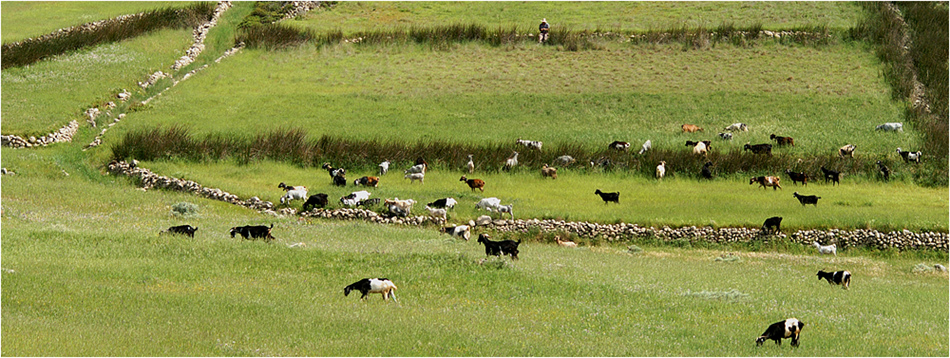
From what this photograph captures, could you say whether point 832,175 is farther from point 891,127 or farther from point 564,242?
point 564,242

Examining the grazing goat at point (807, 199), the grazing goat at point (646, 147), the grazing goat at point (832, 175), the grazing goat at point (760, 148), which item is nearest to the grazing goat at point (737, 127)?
the grazing goat at point (760, 148)

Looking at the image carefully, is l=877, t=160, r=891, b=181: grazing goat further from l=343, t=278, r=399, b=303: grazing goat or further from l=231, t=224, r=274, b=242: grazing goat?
l=343, t=278, r=399, b=303: grazing goat

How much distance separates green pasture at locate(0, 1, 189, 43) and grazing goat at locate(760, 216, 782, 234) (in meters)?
62.1

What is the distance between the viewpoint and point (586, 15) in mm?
85500

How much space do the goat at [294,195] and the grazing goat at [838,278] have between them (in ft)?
76.6

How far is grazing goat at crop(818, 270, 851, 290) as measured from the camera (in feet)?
92.7

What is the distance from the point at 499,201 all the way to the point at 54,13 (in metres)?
61.4

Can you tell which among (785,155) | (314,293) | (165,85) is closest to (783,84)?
(785,155)

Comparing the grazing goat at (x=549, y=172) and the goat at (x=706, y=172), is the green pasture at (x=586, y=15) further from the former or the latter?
the grazing goat at (x=549, y=172)

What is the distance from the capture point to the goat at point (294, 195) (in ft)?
137

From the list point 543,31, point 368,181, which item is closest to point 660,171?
point 368,181

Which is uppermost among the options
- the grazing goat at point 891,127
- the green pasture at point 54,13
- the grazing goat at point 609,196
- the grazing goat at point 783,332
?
the grazing goat at point 783,332

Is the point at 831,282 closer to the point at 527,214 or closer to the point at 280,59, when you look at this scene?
the point at 527,214

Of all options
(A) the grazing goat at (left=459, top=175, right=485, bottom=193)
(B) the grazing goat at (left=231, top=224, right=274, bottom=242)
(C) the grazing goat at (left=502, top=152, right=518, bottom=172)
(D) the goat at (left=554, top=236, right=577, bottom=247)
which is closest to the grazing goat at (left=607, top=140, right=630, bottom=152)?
(C) the grazing goat at (left=502, top=152, right=518, bottom=172)
